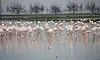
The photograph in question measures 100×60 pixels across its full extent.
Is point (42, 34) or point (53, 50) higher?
point (53, 50)

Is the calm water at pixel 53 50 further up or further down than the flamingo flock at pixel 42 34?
further up

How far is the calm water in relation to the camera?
10438mm

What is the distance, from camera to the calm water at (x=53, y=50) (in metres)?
10.4

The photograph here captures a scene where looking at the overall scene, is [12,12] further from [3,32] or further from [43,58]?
[43,58]

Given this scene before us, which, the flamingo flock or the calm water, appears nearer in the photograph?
the calm water

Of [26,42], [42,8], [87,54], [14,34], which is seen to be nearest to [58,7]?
[42,8]

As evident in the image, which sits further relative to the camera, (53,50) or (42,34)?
(42,34)

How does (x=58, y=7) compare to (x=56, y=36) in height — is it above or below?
below

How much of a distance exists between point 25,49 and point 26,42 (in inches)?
69.5

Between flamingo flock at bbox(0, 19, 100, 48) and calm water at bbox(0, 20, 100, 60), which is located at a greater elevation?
calm water at bbox(0, 20, 100, 60)

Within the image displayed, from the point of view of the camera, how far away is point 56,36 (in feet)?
50.4

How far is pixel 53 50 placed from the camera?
38.3 feet

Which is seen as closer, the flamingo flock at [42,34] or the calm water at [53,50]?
the calm water at [53,50]

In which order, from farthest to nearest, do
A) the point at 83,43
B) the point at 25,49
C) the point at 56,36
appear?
the point at 56,36, the point at 83,43, the point at 25,49
